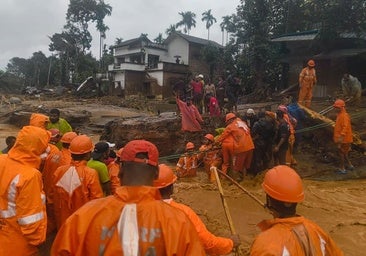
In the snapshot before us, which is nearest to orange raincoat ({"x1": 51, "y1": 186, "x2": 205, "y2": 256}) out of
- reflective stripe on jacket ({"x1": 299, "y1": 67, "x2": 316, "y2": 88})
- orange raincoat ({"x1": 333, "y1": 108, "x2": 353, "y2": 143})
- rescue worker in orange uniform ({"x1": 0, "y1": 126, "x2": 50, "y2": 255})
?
rescue worker in orange uniform ({"x1": 0, "y1": 126, "x2": 50, "y2": 255})

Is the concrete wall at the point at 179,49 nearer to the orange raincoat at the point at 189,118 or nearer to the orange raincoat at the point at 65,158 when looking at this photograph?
the orange raincoat at the point at 189,118

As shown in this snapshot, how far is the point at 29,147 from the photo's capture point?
296 centimetres

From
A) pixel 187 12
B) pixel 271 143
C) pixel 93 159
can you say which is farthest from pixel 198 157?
pixel 187 12

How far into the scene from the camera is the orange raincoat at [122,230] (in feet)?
5.60

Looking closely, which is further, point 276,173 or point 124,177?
point 276,173

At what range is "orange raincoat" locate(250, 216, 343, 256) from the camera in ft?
6.30

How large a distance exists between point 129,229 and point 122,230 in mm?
35

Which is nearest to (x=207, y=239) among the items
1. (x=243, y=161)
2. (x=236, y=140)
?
(x=236, y=140)

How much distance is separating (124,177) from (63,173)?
2062 mm

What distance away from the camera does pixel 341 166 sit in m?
9.07

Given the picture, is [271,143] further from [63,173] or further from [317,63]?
[317,63]

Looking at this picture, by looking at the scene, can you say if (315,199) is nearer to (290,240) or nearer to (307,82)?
(290,240)

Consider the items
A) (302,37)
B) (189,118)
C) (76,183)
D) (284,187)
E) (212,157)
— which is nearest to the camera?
(284,187)

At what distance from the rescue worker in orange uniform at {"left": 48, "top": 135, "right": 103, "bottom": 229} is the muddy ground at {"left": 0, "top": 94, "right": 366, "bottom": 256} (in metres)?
0.57
